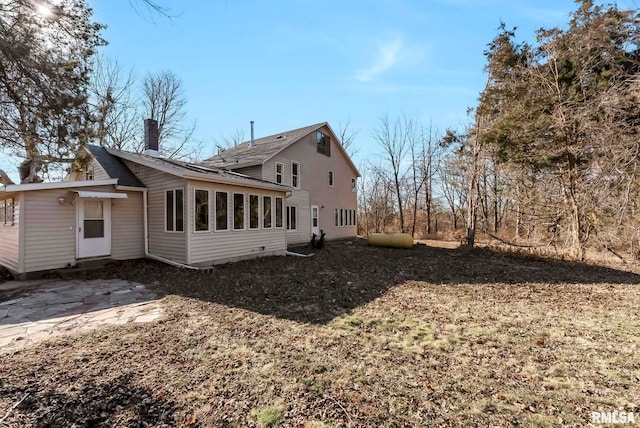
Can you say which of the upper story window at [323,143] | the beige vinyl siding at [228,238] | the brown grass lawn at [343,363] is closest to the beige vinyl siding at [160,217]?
the beige vinyl siding at [228,238]

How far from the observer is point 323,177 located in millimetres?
16812

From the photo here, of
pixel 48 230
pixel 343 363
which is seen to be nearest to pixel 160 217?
pixel 48 230

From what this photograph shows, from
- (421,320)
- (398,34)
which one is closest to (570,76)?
(398,34)

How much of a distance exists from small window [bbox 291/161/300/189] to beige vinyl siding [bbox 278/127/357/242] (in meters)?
0.25

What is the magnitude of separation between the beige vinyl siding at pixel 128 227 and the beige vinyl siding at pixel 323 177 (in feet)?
17.7

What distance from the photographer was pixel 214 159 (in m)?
15.6

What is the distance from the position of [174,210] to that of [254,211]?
8.07 feet

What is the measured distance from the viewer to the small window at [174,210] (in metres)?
8.08

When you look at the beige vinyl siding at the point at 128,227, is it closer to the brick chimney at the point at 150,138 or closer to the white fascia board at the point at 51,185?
the white fascia board at the point at 51,185

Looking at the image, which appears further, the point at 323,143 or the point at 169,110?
the point at 169,110

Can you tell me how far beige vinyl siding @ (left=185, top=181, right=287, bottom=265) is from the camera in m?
7.96

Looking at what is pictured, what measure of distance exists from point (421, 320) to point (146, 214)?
845 cm

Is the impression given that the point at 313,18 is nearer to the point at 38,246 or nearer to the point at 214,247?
the point at 214,247

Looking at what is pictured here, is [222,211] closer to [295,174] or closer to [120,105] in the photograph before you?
[295,174]
